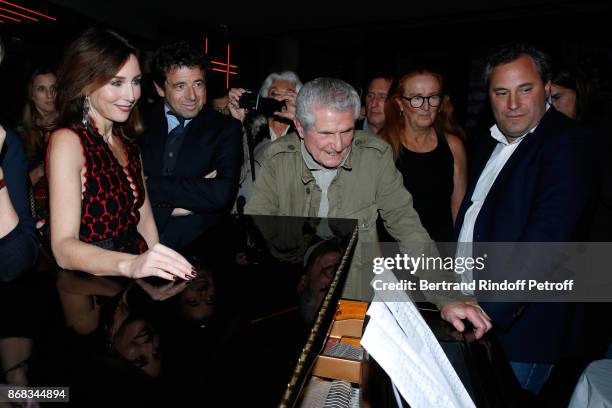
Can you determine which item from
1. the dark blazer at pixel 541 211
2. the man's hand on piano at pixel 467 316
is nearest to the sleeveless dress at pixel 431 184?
the dark blazer at pixel 541 211

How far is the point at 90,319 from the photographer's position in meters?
1.04

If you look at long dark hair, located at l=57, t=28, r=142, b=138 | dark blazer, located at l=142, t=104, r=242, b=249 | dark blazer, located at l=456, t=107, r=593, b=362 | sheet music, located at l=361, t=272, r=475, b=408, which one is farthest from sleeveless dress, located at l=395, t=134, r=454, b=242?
sheet music, located at l=361, t=272, r=475, b=408

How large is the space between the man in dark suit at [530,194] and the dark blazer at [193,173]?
1430 millimetres

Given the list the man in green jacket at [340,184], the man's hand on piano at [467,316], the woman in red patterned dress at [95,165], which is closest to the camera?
the man's hand on piano at [467,316]

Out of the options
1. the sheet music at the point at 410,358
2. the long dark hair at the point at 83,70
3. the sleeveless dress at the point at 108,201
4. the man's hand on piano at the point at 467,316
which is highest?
the long dark hair at the point at 83,70

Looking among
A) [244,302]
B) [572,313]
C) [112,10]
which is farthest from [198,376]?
[112,10]

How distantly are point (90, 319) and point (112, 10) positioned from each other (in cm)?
950

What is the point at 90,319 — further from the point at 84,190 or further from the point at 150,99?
the point at 150,99

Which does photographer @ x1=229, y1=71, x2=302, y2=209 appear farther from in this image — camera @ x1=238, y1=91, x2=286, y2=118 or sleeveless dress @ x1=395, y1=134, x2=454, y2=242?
sleeveless dress @ x1=395, y1=134, x2=454, y2=242

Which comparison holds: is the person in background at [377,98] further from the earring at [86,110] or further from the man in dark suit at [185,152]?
the earring at [86,110]

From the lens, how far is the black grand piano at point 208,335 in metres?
0.76

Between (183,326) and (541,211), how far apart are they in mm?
1362

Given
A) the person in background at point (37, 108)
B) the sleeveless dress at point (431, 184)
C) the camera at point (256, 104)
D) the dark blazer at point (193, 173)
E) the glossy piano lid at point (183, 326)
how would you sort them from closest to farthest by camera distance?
the glossy piano lid at point (183, 326) → the dark blazer at point (193, 173) → the sleeveless dress at point (431, 184) → the camera at point (256, 104) → the person in background at point (37, 108)

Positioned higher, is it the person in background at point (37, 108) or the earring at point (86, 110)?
the person in background at point (37, 108)
